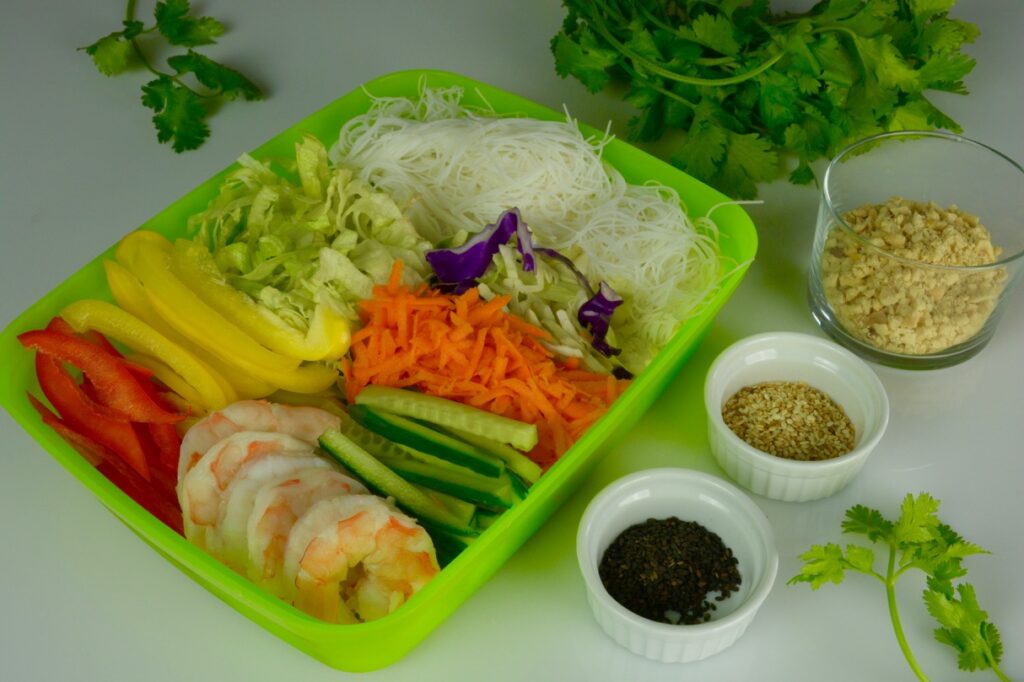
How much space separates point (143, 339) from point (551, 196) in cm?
120

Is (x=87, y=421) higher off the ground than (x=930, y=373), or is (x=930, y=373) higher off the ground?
(x=87, y=421)

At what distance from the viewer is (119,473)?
8.59 ft

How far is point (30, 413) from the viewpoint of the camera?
260 cm

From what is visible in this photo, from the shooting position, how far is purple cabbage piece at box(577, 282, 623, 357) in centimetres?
291

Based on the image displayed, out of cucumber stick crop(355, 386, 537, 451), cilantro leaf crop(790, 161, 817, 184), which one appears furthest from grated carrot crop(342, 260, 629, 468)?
cilantro leaf crop(790, 161, 817, 184)

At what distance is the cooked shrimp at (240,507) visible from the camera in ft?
7.80

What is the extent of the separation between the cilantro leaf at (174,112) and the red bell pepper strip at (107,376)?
1.33 m

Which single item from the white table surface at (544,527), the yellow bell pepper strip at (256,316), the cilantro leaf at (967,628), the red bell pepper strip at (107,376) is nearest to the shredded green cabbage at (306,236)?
the yellow bell pepper strip at (256,316)

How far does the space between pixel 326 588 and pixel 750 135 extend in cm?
188

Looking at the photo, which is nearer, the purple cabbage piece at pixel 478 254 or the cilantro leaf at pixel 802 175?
the purple cabbage piece at pixel 478 254

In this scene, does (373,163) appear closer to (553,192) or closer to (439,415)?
(553,192)

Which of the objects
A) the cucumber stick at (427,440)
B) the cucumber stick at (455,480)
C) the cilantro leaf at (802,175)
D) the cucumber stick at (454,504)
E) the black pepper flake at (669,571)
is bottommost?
the black pepper flake at (669,571)

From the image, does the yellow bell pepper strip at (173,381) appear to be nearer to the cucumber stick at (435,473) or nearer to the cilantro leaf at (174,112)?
the cucumber stick at (435,473)

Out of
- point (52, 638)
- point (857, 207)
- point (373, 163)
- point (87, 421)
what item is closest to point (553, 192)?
point (373, 163)
